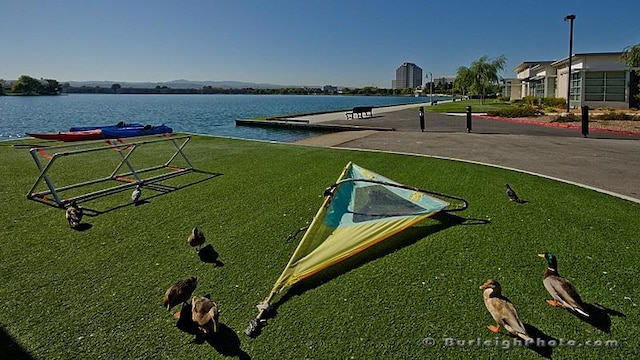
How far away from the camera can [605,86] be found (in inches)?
1228

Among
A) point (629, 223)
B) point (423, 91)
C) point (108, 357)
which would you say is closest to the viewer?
point (108, 357)

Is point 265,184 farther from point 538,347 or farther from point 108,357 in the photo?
point 538,347

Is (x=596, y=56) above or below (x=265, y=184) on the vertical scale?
above

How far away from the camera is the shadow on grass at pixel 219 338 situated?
2.74 m

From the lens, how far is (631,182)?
7566mm

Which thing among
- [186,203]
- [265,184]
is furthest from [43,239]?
[265,184]

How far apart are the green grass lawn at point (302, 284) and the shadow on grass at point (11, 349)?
0.07ft

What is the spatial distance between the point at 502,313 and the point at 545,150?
1092 centimetres

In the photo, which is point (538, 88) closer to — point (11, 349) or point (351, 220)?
point (351, 220)

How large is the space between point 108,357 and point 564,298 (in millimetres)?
3551

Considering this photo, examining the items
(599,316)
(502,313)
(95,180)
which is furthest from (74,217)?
(599,316)

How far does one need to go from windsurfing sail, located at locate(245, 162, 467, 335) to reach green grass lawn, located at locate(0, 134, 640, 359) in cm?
15

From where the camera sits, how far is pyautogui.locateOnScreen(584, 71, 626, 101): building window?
30.7 meters

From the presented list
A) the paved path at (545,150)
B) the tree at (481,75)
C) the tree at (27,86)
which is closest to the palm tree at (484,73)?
the tree at (481,75)
